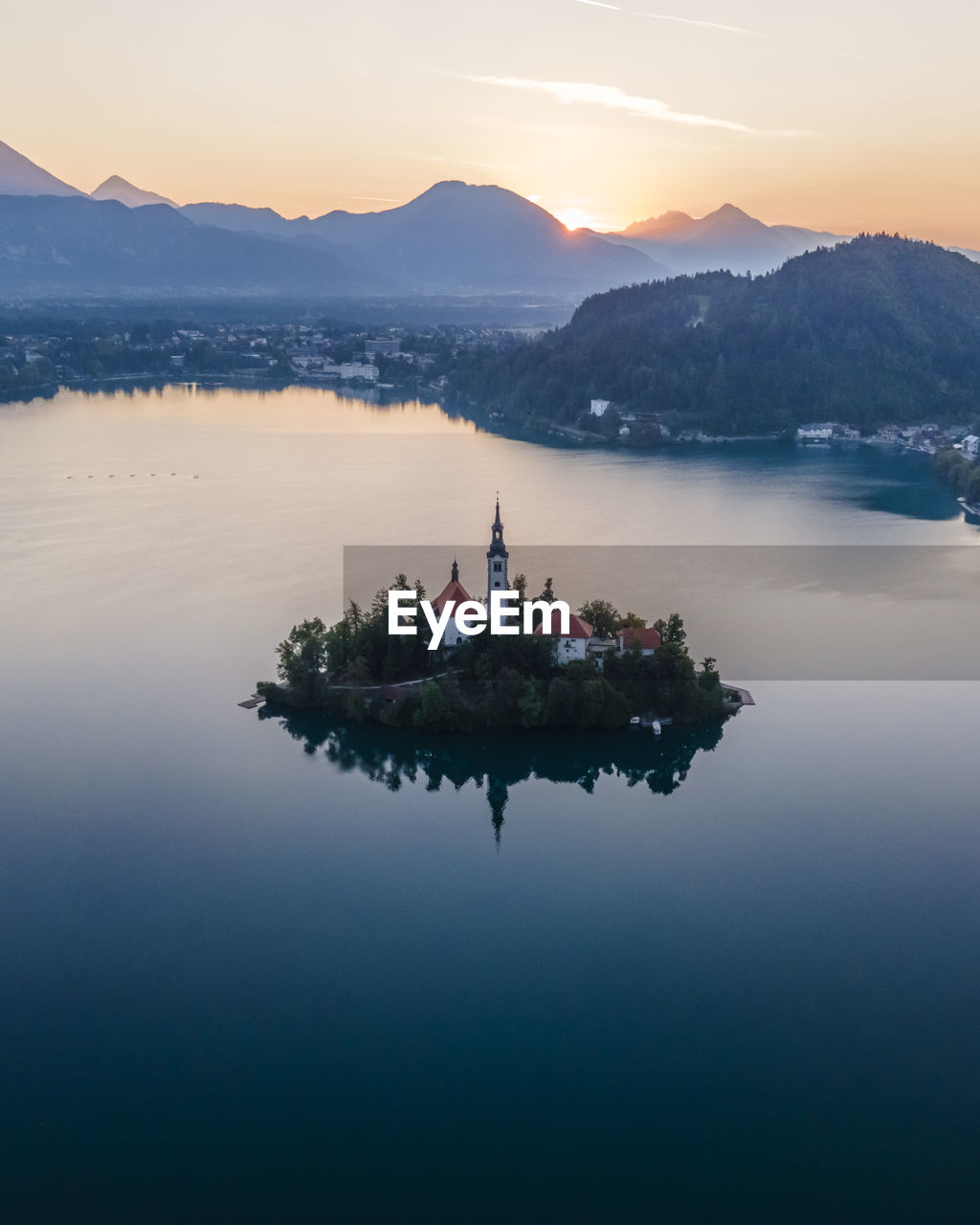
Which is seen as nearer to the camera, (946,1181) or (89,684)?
(946,1181)

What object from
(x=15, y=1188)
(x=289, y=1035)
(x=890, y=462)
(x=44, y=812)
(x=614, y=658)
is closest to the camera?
(x=15, y=1188)

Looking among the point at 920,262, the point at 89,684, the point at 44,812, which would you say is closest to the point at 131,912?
the point at 44,812

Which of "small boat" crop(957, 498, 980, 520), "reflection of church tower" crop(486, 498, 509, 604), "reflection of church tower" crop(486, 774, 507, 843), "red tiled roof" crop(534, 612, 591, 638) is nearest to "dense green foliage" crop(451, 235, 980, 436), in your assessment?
"small boat" crop(957, 498, 980, 520)

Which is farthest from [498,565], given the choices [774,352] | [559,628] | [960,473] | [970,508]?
[774,352]

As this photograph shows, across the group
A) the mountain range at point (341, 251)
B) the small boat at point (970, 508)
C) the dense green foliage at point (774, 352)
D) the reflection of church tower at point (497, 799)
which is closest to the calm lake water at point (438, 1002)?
the reflection of church tower at point (497, 799)

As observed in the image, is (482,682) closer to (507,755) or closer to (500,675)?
(500,675)

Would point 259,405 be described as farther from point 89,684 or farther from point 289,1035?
point 289,1035
